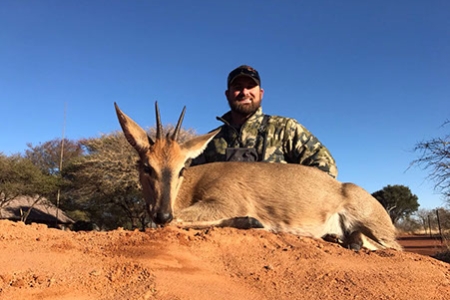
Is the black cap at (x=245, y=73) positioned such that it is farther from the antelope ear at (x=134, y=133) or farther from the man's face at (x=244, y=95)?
the antelope ear at (x=134, y=133)

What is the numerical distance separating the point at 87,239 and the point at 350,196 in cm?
371

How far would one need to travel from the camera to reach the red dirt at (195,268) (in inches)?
98.4

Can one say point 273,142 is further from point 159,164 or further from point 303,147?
point 159,164

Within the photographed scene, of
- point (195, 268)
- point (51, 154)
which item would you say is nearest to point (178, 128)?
point (195, 268)

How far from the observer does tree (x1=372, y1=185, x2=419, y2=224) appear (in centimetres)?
4318

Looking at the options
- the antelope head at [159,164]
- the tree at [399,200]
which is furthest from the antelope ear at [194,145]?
the tree at [399,200]

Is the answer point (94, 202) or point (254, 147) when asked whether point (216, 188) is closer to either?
point (254, 147)

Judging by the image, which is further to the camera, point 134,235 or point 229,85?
point 229,85

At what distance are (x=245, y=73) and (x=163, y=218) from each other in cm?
421

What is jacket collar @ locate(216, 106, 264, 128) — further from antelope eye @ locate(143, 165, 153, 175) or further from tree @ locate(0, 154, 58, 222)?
tree @ locate(0, 154, 58, 222)

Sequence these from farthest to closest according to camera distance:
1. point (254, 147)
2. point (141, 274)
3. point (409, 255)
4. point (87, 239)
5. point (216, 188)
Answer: point (254, 147) < point (216, 188) < point (409, 255) < point (87, 239) < point (141, 274)

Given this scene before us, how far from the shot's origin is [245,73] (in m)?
8.10

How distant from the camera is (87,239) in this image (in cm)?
336

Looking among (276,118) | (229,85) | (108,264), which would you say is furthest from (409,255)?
(229,85)
